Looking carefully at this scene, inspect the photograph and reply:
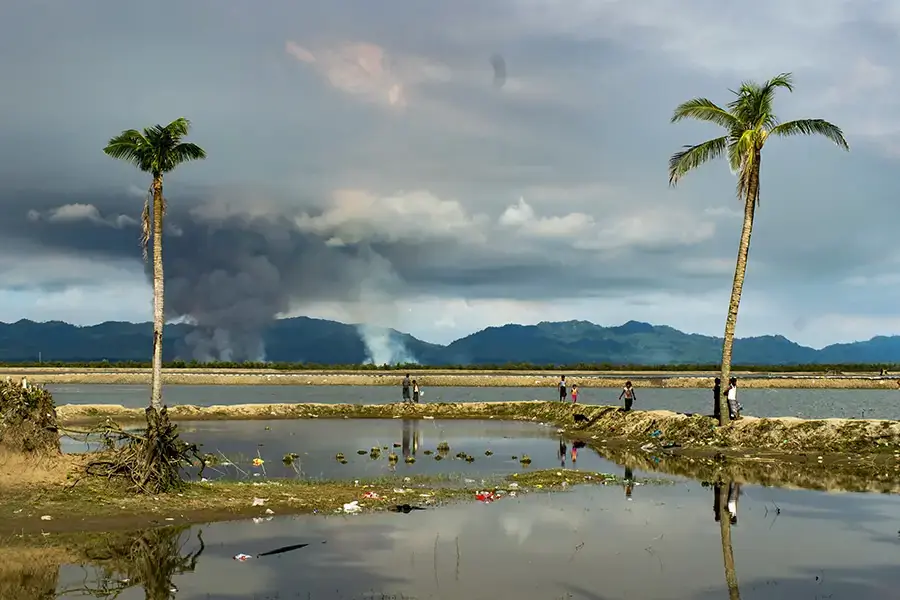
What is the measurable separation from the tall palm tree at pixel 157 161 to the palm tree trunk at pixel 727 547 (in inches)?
954

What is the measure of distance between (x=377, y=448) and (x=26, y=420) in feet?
59.0

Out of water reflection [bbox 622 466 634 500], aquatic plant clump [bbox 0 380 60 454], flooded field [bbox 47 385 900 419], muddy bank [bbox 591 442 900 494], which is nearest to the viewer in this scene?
aquatic plant clump [bbox 0 380 60 454]

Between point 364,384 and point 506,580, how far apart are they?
98.2 metres

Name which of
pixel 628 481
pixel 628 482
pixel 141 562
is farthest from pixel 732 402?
pixel 141 562

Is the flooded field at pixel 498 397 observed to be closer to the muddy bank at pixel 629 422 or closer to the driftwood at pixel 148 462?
the muddy bank at pixel 629 422

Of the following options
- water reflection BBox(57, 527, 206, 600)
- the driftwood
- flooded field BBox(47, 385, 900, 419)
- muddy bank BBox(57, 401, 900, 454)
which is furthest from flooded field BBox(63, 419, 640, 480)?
flooded field BBox(47, 385, 900, 419)

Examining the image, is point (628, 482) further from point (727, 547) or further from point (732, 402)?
point (732, 402)

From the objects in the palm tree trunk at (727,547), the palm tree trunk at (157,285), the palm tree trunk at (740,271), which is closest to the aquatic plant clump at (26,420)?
the palm tree trunk at (157,285)

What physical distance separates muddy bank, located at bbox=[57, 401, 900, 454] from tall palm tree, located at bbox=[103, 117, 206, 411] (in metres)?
9.05

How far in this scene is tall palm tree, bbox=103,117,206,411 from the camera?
127ft

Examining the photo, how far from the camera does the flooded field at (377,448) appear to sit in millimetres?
33844

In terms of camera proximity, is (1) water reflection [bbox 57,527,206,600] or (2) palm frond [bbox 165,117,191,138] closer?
(1) water reflection [bbox 57,527,206,600]

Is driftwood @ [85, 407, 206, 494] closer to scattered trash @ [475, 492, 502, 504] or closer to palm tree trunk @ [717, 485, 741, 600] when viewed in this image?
scattered trash @ [475, 492, 502, 504]

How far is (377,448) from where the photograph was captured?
1590 inches
